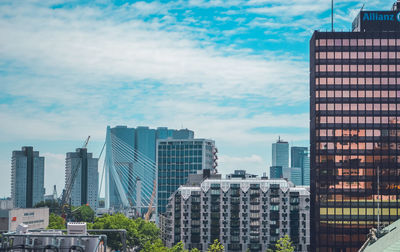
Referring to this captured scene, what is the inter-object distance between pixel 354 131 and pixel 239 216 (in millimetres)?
49167

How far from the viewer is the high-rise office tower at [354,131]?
157125 millimetres

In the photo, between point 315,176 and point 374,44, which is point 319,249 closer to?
point 315,176

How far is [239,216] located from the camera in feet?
611

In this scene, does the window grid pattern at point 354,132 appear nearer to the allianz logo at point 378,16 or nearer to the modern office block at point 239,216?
the allianz logo at point 378,16

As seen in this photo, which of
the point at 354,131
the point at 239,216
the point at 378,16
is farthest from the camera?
the point at 239,216

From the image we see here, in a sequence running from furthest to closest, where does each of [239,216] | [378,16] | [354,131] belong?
[239,216]
[378,16]
[354,131]

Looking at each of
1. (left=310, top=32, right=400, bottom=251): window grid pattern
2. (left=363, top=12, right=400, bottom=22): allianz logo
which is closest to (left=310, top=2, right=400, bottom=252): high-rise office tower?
A: (left=310, top=32, right=400, bottom=251): window grid pattern

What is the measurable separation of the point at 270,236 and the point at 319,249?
28.2 m

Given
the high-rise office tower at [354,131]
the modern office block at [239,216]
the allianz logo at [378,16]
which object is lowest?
the modern office block at [239,216]

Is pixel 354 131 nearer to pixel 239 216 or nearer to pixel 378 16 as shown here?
pixel 378 16

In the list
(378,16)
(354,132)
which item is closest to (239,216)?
(354,132)

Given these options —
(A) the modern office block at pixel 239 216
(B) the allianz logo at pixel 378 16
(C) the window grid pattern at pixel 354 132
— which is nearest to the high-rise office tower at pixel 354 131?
(C) the window grid pattern at pixel 354 132

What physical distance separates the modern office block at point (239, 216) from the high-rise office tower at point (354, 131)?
28.8 meters

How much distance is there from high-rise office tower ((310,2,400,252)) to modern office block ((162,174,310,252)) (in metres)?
28.8
